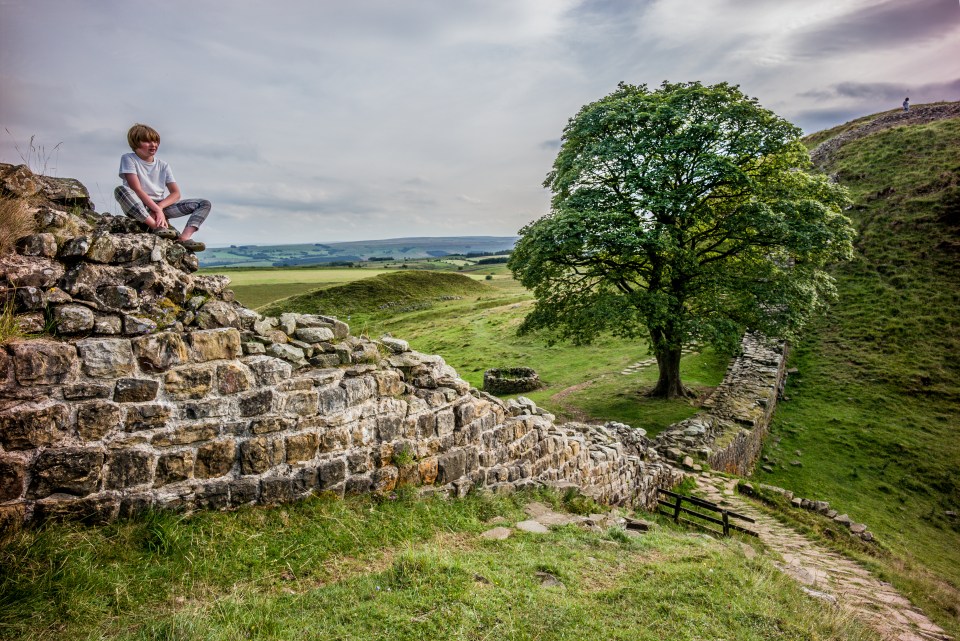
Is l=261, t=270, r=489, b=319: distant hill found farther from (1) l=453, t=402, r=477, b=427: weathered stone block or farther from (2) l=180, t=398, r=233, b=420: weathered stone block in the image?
(2) l=180, t=398, r=233, b=420: weathered stone block

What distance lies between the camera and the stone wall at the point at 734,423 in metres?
13.8

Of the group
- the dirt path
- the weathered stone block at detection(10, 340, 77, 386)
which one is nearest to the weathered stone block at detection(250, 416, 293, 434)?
the weathered stone block at detection(10, 340, 77, 386)

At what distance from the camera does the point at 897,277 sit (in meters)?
26.5

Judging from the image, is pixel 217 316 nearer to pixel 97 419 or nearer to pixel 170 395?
pixel 170 395

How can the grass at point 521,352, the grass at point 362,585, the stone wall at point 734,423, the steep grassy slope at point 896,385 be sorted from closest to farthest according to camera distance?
the grass at point 362,585 → the steep grassy slope at point 896,385 → the stone wall at point 734,423 → the grass at point 521,352

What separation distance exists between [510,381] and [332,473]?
55.1 feet

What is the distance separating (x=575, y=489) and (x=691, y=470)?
622cm

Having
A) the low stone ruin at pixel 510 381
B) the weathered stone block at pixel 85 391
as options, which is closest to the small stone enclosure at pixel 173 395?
the weathered stone block at pixel 85 391

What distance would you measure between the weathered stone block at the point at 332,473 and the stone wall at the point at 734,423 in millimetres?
11132

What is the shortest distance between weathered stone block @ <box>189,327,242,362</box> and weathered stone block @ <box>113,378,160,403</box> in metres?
0.48

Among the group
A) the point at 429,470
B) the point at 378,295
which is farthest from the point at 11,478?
the point at 378,295

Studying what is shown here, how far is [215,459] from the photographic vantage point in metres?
4.82

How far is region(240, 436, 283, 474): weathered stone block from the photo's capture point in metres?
4.99

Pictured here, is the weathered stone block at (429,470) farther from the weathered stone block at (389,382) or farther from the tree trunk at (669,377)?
the tree trunk at (669,377)
